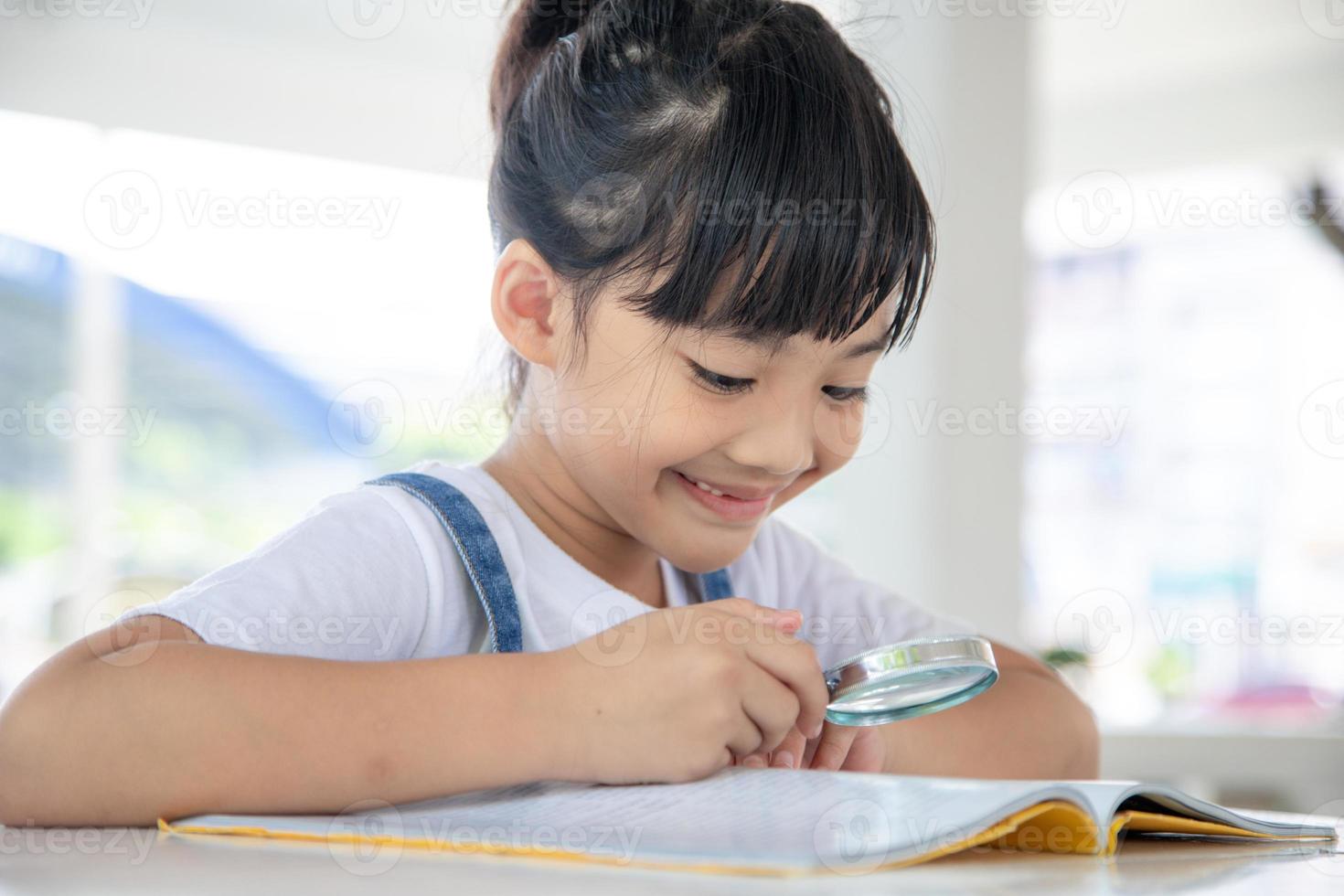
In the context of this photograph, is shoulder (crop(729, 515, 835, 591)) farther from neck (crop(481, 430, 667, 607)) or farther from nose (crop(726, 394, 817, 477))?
nose (crop(726, 394, 817, 477))

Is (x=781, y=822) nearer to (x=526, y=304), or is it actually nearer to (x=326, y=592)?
(x=326, y=592)

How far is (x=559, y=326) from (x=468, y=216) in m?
3.13

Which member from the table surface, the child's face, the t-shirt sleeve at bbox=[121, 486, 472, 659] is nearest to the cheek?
the child's face

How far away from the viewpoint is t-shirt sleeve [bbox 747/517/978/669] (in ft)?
3.62

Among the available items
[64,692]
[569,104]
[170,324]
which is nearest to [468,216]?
[170,324]

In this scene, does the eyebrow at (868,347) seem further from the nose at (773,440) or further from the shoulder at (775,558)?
the shoulder at (775,558)

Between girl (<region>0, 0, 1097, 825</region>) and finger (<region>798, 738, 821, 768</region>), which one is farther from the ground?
girl (<region>0, 0, 1097, 825</region>)

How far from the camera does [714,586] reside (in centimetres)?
109

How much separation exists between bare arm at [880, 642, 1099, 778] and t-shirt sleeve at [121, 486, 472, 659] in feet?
1.19

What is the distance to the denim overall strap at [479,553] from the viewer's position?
871mm

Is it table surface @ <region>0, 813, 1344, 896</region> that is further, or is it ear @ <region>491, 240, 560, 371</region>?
ear @ <region>491, 240, 560, 371</region>

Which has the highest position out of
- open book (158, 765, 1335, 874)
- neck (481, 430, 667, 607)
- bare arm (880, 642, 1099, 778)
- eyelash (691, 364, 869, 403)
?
eyelash (691, 364, 869, 403)

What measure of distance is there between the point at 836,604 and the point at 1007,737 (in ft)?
0.67

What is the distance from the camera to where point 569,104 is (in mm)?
954
